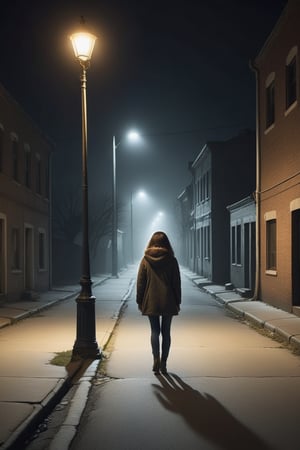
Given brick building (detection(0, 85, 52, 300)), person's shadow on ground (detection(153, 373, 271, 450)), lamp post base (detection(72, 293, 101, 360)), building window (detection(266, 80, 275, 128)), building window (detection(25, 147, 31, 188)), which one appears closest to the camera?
person's shadow on ground (detection(153, 373, 271, 450))

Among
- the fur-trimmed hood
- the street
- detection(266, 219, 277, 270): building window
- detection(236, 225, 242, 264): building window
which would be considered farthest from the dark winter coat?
detection(236, 225, 242, 264): building window

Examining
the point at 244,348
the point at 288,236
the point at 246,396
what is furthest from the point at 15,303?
the point at 246,396

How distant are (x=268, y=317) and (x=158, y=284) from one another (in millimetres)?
7255

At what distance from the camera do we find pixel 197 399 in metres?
6.97

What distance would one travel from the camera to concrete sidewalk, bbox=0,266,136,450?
5852 millimetres

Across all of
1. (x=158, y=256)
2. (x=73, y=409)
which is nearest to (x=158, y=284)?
(x=158, y=256)

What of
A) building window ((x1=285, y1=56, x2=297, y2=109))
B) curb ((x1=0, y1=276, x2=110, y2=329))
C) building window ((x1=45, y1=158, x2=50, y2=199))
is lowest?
curb ((x1=0, y1=276, x2=110, y2=329))

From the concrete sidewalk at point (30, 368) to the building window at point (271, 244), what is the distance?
4.95 meters

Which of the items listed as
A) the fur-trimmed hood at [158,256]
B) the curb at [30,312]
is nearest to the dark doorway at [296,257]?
the curb at [30,312]

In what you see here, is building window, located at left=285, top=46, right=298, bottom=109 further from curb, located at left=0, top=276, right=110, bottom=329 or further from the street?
curb, located at left=0, top=276, right=110, bottom=329

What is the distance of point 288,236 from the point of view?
16.2 meters

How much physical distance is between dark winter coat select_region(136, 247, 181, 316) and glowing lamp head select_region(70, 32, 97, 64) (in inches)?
152

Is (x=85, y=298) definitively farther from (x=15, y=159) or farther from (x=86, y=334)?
(x=15, y=159)

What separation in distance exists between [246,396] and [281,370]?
189cm
